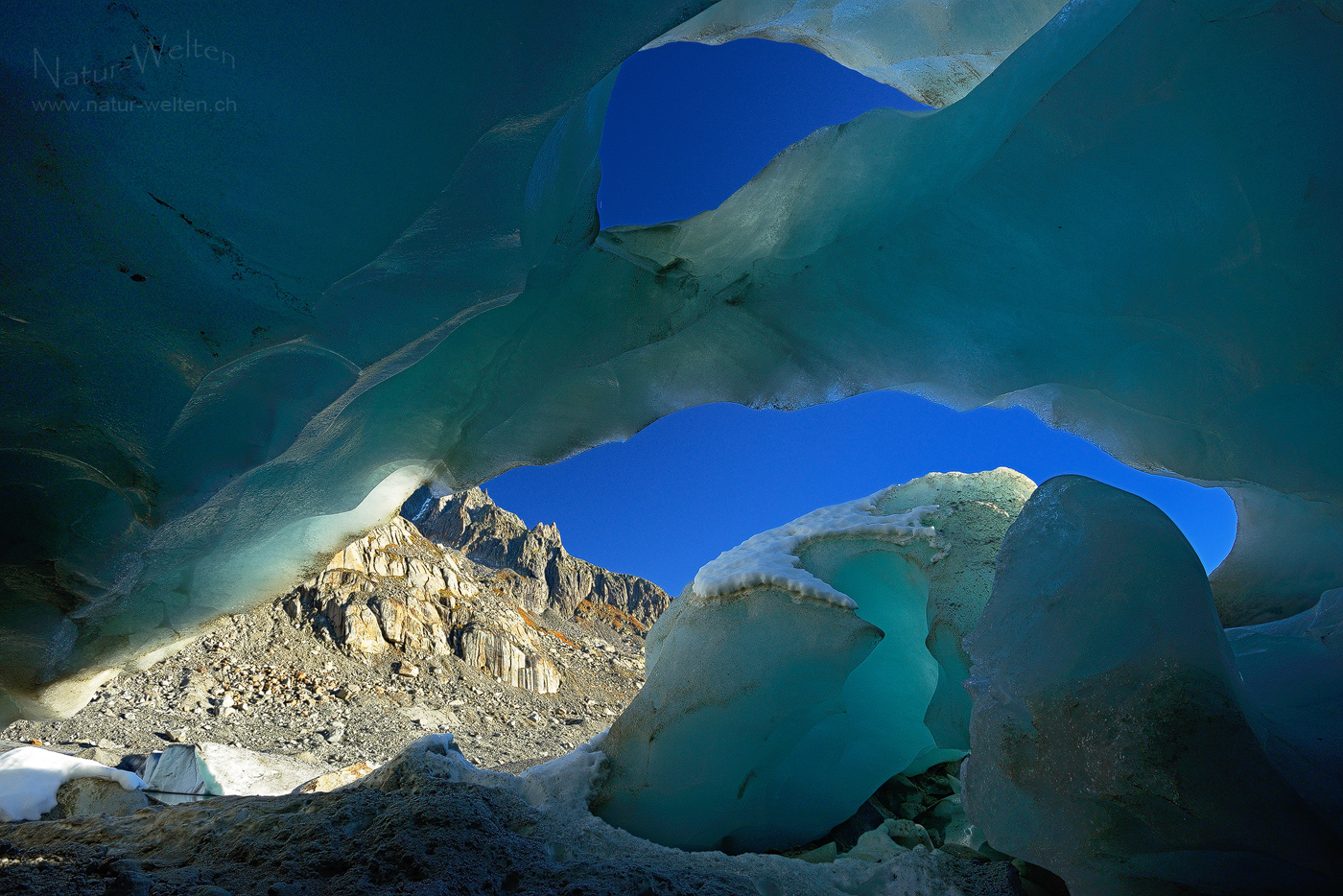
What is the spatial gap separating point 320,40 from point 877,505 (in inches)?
180

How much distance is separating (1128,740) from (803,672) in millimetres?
1986

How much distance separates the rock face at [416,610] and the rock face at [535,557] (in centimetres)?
758

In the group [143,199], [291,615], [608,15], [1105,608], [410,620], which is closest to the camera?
[143,199]

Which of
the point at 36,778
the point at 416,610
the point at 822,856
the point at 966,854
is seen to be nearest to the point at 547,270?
the point at 966,854

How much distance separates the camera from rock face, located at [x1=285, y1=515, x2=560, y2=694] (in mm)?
15703

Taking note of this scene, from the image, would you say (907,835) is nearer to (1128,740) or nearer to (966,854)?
(966,854)

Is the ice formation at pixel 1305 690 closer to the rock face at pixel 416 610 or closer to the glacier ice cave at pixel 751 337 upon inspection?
the glacier ice cave at pixel 751 337

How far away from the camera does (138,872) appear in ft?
5.40

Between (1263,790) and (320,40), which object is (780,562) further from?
(320,40)

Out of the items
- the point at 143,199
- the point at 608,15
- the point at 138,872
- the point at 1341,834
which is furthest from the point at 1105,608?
the point at 143,199

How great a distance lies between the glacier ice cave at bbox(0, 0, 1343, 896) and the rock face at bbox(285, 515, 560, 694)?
13.5m

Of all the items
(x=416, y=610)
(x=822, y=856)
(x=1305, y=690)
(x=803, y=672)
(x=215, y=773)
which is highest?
(x=416, y=610)

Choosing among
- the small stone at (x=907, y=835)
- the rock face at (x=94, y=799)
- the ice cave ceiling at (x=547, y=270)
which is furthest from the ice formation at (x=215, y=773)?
the small stone at (x=907, y=835)

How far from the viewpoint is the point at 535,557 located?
28797 mm
